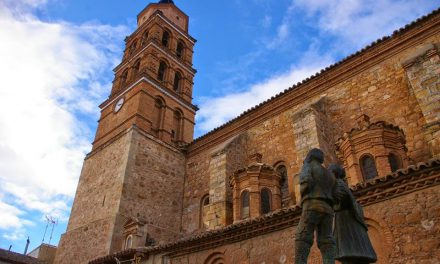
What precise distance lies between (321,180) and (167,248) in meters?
8.38

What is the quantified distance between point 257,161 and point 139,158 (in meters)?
5.39

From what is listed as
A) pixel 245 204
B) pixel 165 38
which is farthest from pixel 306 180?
pixel 165 38

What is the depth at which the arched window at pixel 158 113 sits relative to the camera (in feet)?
59.0

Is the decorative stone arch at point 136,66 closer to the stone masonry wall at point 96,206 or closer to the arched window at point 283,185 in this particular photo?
the stone masonry wall at point 96,206

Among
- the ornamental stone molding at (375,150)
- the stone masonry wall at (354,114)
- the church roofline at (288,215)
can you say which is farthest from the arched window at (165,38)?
the ornamental stone molding at (375,150)

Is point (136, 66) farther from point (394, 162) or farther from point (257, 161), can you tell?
point (394, 162)

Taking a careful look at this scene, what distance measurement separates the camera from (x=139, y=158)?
1570cm

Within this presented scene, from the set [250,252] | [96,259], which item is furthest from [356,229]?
[96,259]

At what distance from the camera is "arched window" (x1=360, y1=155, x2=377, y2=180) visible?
32.6 ft

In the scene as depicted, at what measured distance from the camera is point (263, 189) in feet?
40.5

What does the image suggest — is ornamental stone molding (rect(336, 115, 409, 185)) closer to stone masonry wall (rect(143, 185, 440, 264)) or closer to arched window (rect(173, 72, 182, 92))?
stone masonry wall (rect(143, 185, 440, 264))

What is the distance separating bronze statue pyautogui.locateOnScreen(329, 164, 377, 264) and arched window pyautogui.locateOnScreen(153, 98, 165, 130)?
14.6 meters

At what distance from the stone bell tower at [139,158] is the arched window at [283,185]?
526 cm

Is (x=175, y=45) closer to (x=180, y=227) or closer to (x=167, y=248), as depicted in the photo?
(x=180, y=227)
